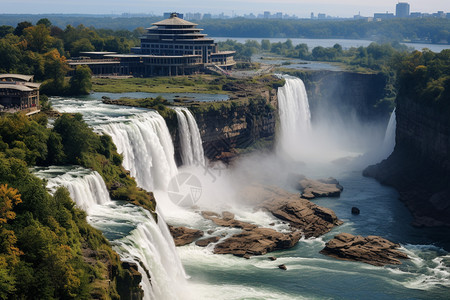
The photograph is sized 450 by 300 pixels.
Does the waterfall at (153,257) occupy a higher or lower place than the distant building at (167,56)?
lower

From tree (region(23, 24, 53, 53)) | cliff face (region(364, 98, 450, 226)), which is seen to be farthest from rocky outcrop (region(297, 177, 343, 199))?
tree (region(23, 24, 53, 53))

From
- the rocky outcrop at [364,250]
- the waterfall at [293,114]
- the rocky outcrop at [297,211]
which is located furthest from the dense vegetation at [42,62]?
the rocky outcrop at [364,250]

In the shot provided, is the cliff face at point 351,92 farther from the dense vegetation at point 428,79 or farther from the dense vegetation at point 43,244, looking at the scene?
the dense vegetation at point 43,244

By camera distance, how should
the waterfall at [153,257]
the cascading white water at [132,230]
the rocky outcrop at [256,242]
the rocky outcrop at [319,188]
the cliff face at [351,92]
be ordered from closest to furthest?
the waterfall at [153,257] → the cascading white water at [132,230] → the rocky outcrop at [256,242] → the rocky outcrop at [319,188] → the cliff face at [351,92]

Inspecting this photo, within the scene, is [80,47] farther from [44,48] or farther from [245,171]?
[245,171]

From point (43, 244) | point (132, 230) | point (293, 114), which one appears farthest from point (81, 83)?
point (43, 244)

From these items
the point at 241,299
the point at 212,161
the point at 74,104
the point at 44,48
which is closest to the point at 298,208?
the point at 212,161
